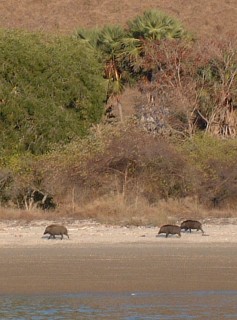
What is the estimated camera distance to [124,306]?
584 inches

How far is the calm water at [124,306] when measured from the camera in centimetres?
1399

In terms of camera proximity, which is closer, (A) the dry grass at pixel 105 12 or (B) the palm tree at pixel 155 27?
(B) the palm tree at pixel 155 27

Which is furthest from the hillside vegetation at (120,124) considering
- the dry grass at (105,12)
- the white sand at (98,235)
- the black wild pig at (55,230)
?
the dry grass at (105,12)

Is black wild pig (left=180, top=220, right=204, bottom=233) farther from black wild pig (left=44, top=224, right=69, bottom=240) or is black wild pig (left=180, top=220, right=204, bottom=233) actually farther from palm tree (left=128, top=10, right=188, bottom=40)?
palm tree (left=128, top=10, right=188, bottom=40)

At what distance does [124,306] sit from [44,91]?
1861 centimetres

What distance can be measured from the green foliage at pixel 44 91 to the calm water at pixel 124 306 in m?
16.3

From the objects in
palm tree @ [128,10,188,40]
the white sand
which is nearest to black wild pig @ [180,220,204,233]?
the white sand

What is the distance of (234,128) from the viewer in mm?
37500

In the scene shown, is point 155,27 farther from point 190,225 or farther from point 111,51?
point 190,225

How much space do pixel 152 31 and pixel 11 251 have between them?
62.1ft

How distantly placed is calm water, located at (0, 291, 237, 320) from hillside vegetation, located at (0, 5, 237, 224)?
10.6 metres

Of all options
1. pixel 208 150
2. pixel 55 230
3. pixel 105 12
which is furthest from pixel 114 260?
pixel 105 12

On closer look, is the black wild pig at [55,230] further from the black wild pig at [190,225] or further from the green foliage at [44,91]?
the green foliage at [44,91]

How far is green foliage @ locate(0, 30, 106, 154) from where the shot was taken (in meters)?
31.8
